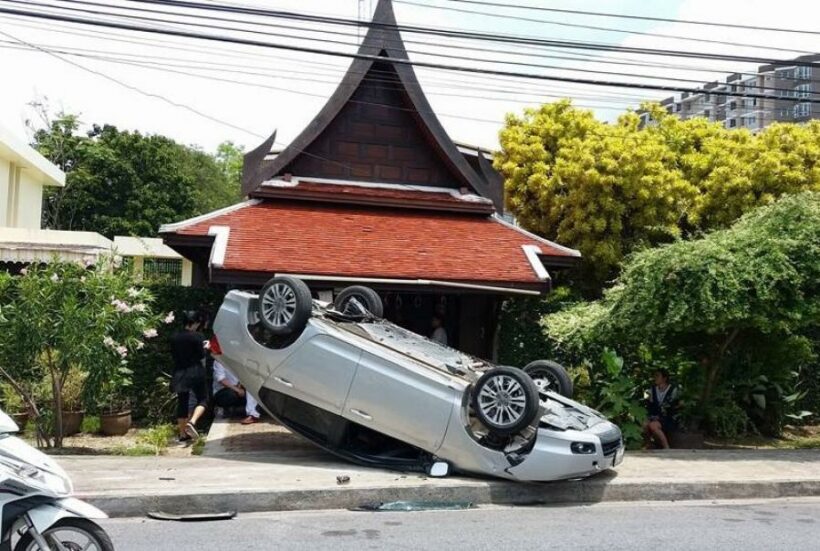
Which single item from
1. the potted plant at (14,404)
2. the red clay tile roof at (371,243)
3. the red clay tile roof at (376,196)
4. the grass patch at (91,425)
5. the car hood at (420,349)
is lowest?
the grass patch at (91,425)

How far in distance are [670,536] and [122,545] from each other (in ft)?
14.3

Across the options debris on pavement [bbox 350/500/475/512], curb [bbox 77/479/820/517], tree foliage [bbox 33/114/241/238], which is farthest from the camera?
tree foliage [bbox 33/114/241/238]

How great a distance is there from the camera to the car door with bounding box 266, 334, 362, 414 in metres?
8.27

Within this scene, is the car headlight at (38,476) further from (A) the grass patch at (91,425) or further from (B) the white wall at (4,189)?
(B) the white wall at (4,189)

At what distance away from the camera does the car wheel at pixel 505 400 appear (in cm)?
755

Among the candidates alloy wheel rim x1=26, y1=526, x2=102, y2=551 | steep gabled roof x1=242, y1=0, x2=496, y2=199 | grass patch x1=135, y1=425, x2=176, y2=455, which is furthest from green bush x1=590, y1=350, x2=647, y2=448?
alloy wheel rim x1=26, y1=526, x2=102, y2=551

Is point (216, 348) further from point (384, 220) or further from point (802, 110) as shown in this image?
point (802, 110)

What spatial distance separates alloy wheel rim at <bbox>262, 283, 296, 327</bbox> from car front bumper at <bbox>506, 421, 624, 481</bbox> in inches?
110

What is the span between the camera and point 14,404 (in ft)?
37.0

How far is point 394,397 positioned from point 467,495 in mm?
1207

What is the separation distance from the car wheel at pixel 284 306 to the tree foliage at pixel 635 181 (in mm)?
10535

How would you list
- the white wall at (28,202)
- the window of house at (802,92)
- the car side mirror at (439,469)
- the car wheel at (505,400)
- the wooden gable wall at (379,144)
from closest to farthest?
the car wheel at (505,400) → the car side mirror at (439,469) → the window of house at (802,92) → the wooden gable wall at (379,144) → the white wall at (28,202)

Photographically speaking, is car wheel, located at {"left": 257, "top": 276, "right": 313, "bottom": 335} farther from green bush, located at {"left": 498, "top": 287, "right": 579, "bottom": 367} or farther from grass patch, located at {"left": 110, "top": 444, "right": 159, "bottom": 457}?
green bush, located at {"left": 498, "top": 287, "right": 579, "bottom": 367}

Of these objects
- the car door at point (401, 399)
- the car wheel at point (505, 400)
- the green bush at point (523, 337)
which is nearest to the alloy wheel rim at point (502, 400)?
the car wheel at point (505, 400)
